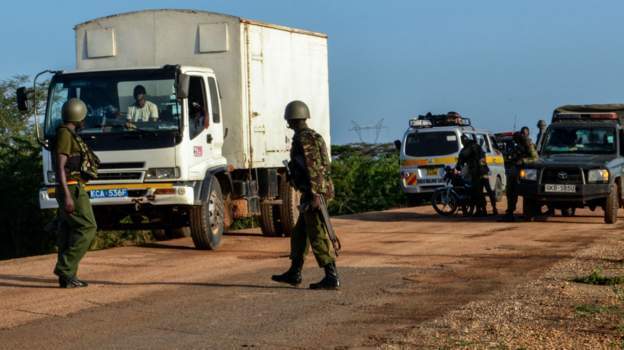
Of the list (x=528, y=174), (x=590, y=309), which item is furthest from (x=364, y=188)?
(x=590, y=309)

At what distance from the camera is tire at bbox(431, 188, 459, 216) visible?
24.3 metres

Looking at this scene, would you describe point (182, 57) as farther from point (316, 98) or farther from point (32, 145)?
point (32, 145)

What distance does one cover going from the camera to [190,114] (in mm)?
15383

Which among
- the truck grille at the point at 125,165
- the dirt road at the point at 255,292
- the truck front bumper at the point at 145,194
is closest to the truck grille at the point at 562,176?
the dirt road at the point at 255,292

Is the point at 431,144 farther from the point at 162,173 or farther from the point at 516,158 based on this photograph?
the point at 162,173

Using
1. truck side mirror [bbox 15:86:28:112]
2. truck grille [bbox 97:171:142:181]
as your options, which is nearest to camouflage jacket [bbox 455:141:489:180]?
truck grille [bbox 97:171:142:181]

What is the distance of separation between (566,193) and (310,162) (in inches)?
447

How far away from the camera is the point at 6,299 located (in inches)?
433

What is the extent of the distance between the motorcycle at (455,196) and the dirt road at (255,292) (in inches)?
208

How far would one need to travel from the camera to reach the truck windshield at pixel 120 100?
14.9 metres

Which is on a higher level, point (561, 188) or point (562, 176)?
point (562, 176)

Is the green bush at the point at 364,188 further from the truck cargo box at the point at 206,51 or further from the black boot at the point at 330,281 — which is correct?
the black boot at the point at 330,281

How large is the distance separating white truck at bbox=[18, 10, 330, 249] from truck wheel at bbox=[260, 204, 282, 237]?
0.03 meters

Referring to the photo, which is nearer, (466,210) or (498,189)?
(466,210)
